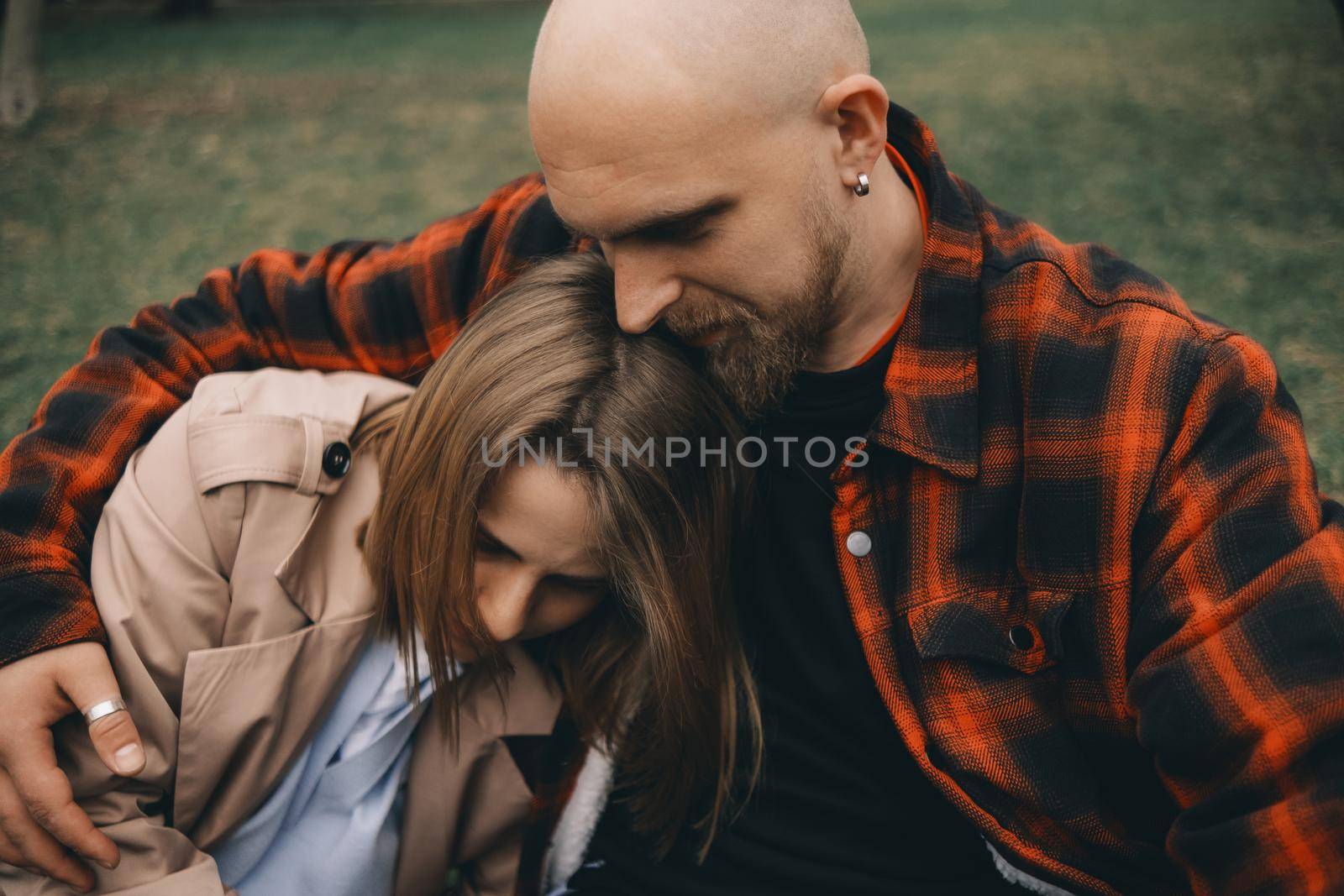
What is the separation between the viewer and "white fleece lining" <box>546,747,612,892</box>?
2.10 m

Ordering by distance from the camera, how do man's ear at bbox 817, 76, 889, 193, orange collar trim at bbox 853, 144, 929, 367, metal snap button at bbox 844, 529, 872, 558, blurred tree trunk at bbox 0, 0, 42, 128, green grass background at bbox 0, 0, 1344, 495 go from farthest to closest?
blurred tree trunk at bbox 0, 0, 42, 128
green grass background at bbox 0, 0, 1344, 495
orange collar trim at bbox 853, 144, 929, 367
metal snap button at bbox 844, 529, 872, 558
man's ear at bbox 817, 76, 889, 193

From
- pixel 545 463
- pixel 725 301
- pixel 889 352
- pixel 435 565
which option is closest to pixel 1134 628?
pixel 889 352

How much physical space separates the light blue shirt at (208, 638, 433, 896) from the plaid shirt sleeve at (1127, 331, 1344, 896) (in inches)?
49.7

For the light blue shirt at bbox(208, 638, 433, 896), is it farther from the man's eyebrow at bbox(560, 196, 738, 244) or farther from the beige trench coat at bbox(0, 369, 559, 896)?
the man's eyebrow at bbox(560, 196, 738, 244)

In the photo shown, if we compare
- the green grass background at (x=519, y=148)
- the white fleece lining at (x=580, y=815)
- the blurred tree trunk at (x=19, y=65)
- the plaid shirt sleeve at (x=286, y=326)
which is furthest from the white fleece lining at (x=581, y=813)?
the blurred tree trunk at (x=19, y=65)

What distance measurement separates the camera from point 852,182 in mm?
1866

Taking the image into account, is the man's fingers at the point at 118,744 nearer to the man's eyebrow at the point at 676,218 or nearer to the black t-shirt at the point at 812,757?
the black t-shirt at the point at 812,757

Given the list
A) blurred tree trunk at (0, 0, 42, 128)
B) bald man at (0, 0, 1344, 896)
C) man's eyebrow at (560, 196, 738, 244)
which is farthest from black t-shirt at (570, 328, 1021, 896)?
blurred tree trunk at (0, 0, 42, 128)

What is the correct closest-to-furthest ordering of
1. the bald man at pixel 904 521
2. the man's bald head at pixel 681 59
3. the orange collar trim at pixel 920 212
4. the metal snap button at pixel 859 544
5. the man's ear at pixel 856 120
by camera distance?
the bald man at pixel 904 521 < the man's bald head at pixel 681 59 < the man's ear at pixel 856 120 < the metal snap button at pixel 859 544 < the orange collar trim at pixel 920 212

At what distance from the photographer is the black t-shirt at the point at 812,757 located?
198 cm

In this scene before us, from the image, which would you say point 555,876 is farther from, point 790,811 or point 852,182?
point 852,182

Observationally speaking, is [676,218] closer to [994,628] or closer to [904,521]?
[904,521]

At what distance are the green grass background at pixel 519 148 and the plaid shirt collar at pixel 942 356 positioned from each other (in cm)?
162

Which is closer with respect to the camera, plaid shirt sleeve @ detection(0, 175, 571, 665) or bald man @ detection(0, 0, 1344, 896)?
bald man @ detection(0, 0, 1344, 896)
